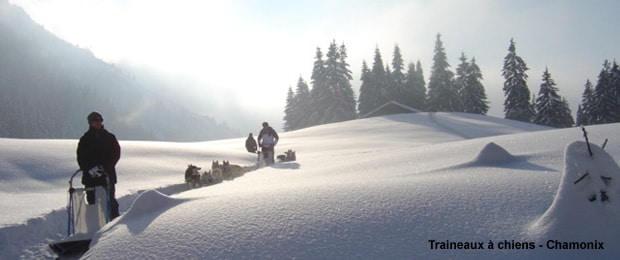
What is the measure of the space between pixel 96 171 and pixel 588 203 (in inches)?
247

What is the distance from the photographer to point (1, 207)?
6.76m

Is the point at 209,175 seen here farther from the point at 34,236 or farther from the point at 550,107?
the point at 550,107

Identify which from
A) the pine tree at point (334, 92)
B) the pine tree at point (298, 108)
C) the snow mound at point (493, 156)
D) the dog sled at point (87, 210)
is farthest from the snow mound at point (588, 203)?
the pine tree at point (298, 108)

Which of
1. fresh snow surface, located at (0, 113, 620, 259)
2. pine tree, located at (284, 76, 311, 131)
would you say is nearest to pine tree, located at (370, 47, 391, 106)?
pine tree, located at (284, 76, 311, 131)

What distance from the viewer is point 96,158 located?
586 cm

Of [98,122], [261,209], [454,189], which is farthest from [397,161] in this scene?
[98,122]

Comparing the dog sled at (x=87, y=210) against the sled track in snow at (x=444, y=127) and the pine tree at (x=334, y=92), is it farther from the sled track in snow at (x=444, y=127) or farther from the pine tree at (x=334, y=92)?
the pine tree at (x=334, y=92)

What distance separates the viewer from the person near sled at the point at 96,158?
18.8 ft

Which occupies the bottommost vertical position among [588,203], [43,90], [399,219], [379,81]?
[399,219]

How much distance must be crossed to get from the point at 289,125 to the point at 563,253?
55542 millimetres

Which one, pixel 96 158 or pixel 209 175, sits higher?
pixel 96 158

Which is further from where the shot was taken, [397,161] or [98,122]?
[397,161]

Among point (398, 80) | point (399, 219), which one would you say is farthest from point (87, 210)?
point (398, 80)

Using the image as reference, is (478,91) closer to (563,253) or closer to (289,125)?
(289,125)
